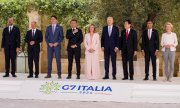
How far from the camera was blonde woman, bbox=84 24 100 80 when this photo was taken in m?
11.6

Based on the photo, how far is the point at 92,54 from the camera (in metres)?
11.7

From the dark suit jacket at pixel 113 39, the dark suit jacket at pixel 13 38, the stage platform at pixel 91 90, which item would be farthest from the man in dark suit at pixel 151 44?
the dark suit jacket at pixel 13 38

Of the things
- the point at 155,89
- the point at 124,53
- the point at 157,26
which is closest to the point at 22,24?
the point at 157,26

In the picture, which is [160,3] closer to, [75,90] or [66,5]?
[75,90]

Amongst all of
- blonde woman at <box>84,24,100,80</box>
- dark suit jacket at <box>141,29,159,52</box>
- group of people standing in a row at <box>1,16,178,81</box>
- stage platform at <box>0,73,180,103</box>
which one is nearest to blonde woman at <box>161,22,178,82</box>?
group of people standing in a row at <box>1,16,178,81</box>

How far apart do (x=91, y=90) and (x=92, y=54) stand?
1.56 meters

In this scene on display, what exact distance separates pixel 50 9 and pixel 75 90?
9.27 meters

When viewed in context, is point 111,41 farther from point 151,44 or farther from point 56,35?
point 56,35

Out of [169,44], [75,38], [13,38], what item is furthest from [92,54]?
[13,38]

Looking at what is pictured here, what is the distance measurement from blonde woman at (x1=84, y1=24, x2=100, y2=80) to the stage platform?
1107 millimetres

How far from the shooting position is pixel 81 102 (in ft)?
33.2

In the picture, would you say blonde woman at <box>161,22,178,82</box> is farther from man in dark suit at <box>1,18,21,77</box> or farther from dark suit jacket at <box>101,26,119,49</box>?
man in dark suit at <box>1,18,21,77</box>

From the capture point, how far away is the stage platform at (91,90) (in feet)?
33.5

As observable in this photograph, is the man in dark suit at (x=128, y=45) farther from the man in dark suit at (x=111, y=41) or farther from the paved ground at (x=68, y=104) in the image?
the paved ground at (x=68, y=104)
